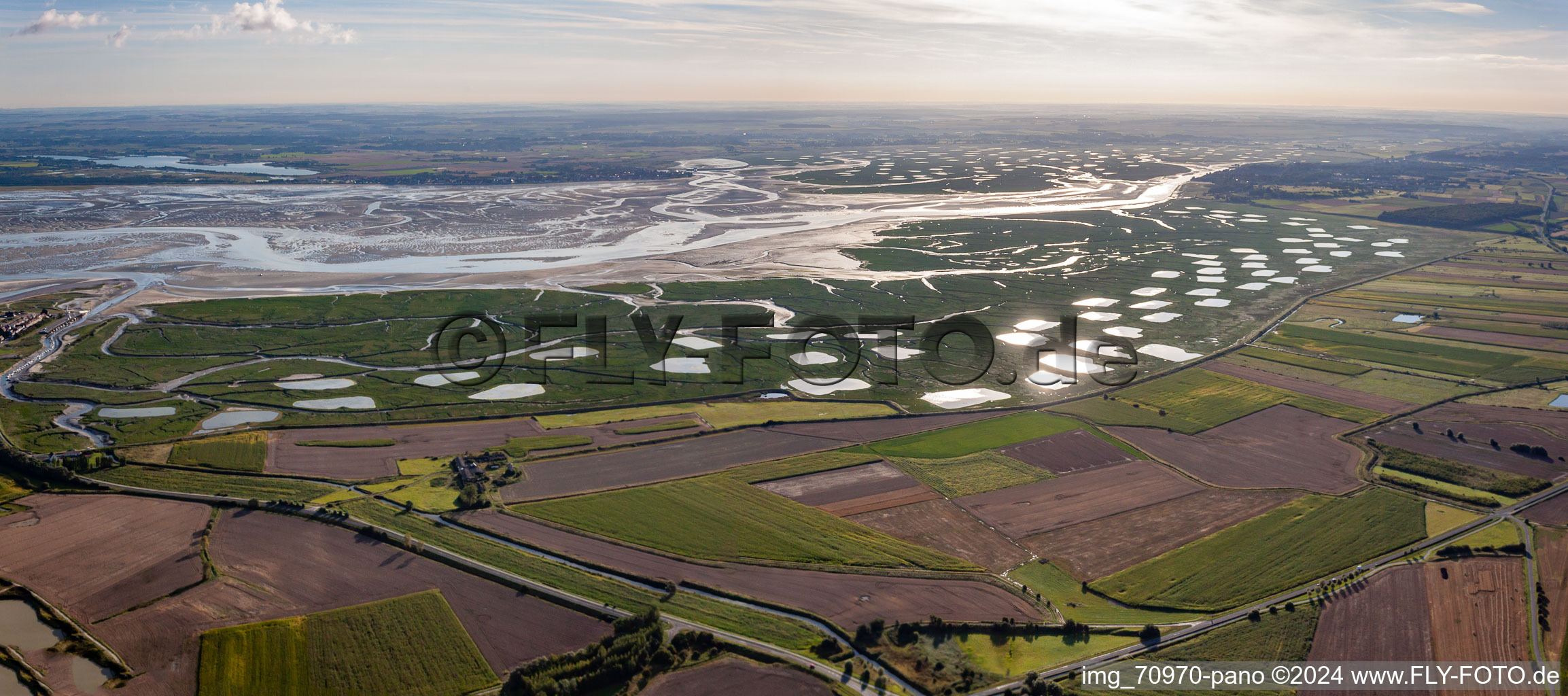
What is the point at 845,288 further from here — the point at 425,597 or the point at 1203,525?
the point at 425,597

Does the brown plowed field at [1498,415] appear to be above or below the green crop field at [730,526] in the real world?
above

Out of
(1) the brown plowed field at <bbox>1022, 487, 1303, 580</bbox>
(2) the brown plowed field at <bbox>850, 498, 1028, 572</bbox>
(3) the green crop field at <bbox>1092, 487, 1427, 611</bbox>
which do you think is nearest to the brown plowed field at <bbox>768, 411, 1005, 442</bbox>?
(2) the brown plowed field at <bbox>850, 498, 1028, 572</bbox>

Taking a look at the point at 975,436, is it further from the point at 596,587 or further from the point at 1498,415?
the point at 1498,415

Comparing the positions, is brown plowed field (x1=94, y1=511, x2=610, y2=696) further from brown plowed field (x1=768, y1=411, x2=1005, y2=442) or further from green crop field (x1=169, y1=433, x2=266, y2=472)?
brown plowed field (x1=768, y1=411, x2=1005, y2=442)

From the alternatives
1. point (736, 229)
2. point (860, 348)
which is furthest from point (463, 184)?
point (860, 348)

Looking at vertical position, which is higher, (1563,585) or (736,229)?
(736,229)

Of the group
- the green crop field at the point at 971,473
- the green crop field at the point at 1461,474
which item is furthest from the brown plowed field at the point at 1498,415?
the green crop field at the point at 971,473

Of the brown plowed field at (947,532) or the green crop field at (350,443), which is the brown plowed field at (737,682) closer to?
the brown plowed field at (947,532)
